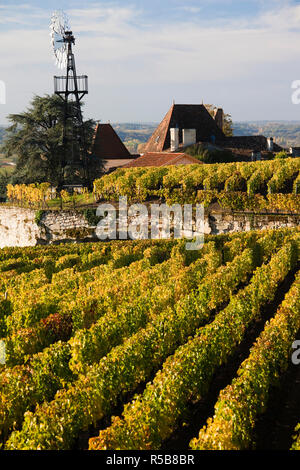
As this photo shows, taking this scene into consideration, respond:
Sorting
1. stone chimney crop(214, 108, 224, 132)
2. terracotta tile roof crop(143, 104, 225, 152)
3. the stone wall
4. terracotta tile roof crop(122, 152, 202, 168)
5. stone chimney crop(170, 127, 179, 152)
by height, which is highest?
stone chimney crop(214, 108, 224, 132)

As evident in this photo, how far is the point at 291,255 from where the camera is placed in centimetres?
1805

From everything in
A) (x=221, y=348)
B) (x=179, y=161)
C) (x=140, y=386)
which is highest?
(x=179, y=161)

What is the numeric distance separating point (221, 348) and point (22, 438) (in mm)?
4818

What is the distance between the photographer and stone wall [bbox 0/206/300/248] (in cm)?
2505

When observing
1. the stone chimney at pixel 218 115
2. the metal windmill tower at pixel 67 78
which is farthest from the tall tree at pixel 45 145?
the stone chimney at pixel 218 115

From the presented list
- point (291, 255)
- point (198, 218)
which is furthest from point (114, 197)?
point (291, 255)

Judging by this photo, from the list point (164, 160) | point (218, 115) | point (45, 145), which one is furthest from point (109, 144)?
point (164, 160)

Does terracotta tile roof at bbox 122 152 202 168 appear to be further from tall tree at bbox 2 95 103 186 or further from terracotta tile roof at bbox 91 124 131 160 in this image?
terracotta tile roof at bbox 91 124 131 160

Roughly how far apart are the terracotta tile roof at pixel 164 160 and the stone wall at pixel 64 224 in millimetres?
10796

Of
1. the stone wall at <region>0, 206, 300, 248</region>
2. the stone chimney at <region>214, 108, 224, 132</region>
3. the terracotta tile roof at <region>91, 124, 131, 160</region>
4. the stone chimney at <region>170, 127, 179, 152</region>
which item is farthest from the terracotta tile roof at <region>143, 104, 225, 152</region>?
the stone wall at <region>0, 206, 300, 248</region>

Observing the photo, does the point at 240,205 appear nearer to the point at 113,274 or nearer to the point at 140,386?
the point at 113,274

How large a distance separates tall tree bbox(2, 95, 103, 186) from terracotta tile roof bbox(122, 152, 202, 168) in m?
4.71

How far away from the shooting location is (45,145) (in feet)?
138

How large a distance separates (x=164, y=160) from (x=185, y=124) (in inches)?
527
